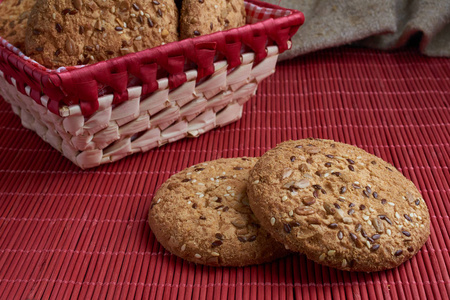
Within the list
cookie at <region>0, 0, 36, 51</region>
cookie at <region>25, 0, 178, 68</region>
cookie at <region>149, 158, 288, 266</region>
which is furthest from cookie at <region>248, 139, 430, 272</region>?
cookie at <region>0, 0, 36, 51</region>

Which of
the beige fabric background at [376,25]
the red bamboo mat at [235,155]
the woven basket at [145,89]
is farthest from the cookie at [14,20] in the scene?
the beige fabric background at [376,25]

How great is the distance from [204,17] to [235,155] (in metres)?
0.50

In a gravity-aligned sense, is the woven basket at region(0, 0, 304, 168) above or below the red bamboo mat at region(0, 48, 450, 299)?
above

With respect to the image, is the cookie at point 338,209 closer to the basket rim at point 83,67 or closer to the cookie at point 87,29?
the basket rim at point 83,67

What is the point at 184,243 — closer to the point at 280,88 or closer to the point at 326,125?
the point at 326,125

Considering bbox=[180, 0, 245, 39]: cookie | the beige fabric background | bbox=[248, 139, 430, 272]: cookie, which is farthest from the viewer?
the beige fabric background

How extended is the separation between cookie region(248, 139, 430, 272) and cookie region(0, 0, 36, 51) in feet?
2.86

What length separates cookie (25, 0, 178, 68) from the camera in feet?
4.38

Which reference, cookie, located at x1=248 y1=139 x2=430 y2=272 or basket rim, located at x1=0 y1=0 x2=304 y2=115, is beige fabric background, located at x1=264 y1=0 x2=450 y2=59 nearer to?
basket rim, located at x1=0 y1=0 x2=304 y2=115

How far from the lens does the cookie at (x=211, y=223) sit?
1.20 meters

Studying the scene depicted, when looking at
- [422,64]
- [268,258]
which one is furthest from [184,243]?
[422,64]

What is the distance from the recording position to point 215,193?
1.30 meters

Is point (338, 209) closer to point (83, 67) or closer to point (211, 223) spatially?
point (211, 223)

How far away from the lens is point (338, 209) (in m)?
1.15
